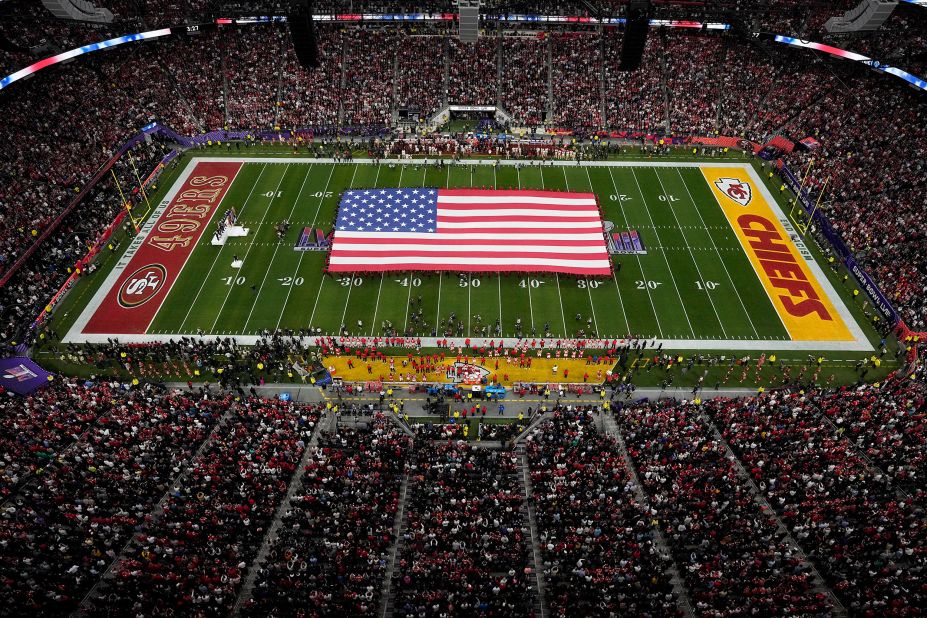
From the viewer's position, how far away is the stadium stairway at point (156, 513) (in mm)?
17578

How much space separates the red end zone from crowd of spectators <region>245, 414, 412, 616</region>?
15498 mm

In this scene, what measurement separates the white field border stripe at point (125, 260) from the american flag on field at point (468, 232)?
10606 mm

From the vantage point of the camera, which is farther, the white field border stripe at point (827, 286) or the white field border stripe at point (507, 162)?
the white field border stripe at point (507, 162)

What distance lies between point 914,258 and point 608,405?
20447 millimetres

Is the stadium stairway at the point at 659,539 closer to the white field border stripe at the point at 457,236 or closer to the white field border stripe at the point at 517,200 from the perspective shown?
the white field border stripe at the point at 457,236

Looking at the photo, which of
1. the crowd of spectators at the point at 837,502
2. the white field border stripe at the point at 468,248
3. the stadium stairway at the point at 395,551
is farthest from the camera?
the white field border stripe at the point at 468,248

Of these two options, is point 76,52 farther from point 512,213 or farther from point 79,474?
point 79,474

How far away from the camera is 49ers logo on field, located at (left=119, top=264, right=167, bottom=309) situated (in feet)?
106

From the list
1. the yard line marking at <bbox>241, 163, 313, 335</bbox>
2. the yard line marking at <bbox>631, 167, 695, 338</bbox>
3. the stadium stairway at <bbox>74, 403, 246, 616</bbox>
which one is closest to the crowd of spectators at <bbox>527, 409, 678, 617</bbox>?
the yard line marking at <bbox>631, 167, 695, 338</bbox>

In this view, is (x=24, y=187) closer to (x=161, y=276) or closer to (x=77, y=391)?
(x=161, y=276)

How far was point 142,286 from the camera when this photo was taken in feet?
110

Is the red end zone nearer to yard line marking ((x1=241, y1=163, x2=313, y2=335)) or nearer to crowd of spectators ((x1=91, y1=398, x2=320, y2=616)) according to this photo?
yard line marking ((x1=241, y1=163, x2=313, y2=335))

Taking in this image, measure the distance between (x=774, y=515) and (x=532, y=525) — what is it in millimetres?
8509

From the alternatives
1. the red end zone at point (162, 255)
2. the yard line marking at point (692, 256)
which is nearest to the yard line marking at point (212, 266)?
the red end zone at point (162, 255)
